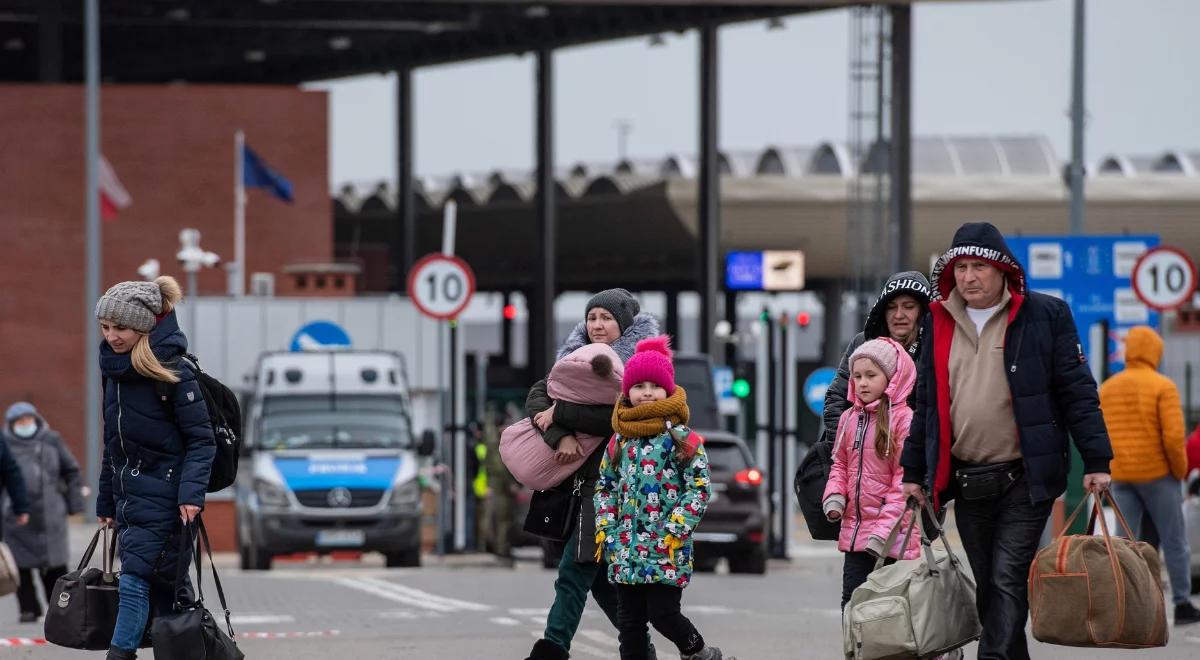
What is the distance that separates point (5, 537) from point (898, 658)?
8977mm

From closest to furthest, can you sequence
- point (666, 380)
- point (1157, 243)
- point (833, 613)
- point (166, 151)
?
point (666, 380), point (833, 613), point (1157, 243), point (166, 151)

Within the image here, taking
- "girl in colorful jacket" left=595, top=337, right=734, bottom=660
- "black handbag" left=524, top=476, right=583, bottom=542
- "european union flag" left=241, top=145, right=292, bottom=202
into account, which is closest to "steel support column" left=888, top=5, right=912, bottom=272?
"european union flag" left=241, top=145, right=292, bottom=202

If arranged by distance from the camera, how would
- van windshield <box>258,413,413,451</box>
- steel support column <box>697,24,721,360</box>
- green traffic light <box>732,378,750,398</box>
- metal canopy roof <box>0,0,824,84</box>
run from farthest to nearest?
metal canopy roof <box>0,0,824,84</box> < steel support column <box>697,24,721,360</box> < green traffic light <box>732,378,750,398</box> < van windshield <box>258,413,413,451</box>

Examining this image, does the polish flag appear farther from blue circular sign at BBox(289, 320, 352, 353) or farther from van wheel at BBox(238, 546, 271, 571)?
van wheel at BBox(238, 546, 271, 571)

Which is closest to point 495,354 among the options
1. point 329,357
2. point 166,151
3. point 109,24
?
point 109,24

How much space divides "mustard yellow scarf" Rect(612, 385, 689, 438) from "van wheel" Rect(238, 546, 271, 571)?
1518cm

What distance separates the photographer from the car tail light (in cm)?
2209

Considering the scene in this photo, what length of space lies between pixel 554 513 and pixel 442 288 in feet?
49.4

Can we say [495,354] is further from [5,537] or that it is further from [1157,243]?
[5,537]

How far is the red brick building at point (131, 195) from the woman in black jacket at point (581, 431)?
31.9 meters

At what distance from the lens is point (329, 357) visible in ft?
84.5

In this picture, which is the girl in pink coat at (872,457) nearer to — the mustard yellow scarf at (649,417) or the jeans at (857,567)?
the jeans at (857,567)

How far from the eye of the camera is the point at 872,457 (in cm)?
932

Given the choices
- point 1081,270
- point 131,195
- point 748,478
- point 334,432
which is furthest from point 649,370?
point 131,195
